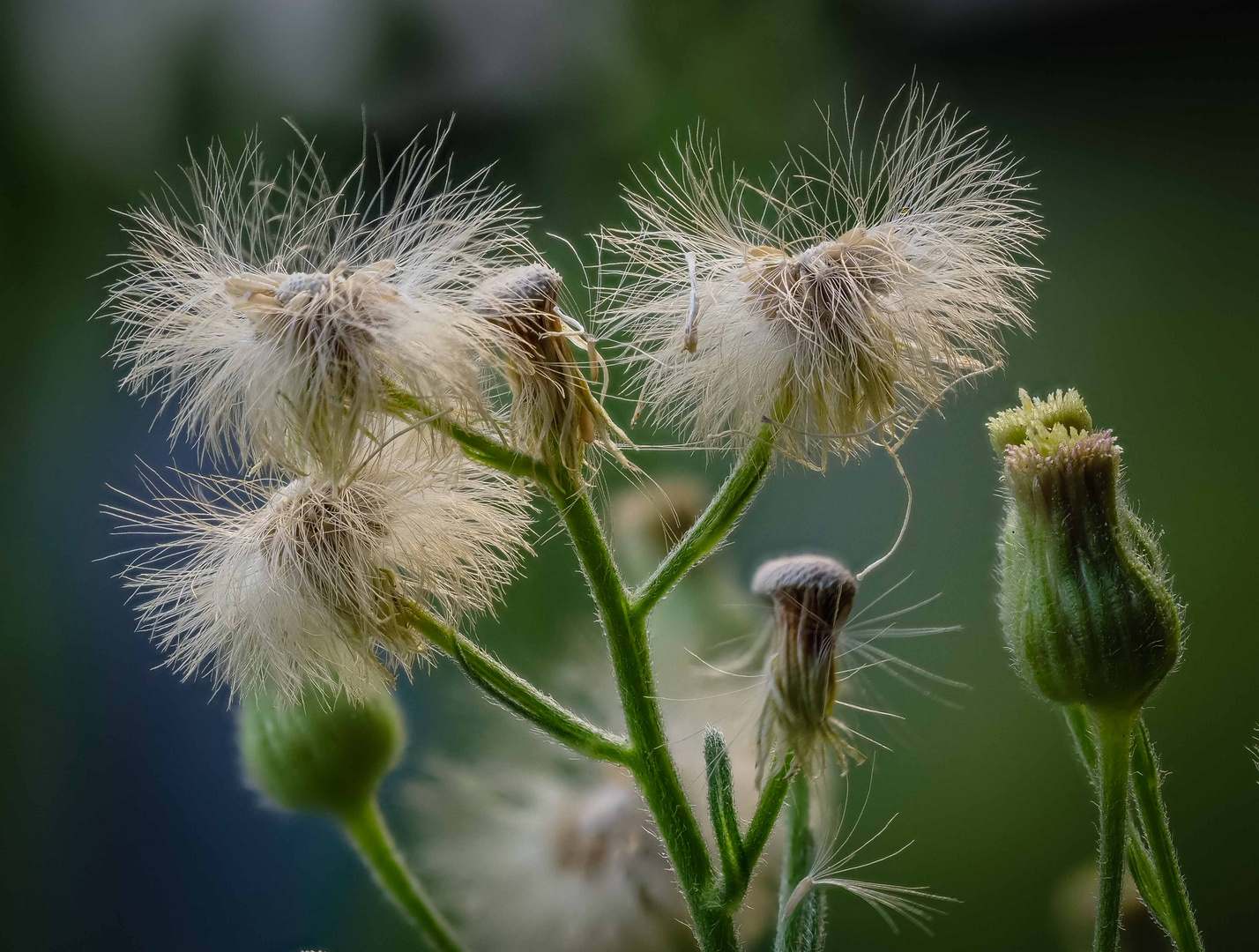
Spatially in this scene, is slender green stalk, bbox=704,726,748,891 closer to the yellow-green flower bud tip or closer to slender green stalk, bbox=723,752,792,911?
slender green stalk, bbox=723,752,792,911

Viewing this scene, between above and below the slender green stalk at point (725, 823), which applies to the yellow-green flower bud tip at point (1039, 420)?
above

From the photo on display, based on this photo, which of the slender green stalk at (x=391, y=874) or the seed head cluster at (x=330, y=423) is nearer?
the seed head cluster at (x=330, y=423)

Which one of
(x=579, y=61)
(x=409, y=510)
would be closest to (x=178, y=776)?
(x=409, y=510)

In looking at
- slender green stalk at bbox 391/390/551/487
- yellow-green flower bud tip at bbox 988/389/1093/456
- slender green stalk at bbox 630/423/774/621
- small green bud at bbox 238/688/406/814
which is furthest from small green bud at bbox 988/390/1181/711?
small green bud at bbox 238/688/406/814

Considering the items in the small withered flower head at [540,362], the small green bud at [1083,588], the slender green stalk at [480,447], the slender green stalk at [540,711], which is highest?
the small withered flower head at [540,362]

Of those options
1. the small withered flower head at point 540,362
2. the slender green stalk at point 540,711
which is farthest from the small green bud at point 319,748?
the small withered flower head at point 540,362

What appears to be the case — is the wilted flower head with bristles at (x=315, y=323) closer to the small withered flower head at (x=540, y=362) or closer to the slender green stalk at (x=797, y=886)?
the small withered flower head at (x=540, y=362)

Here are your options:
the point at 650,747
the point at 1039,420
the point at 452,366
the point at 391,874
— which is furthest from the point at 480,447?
the point at 391,874
